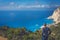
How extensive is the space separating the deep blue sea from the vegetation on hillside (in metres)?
0.13

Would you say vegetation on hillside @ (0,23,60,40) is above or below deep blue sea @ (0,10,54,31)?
below

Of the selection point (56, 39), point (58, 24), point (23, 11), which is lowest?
point (56, 39)

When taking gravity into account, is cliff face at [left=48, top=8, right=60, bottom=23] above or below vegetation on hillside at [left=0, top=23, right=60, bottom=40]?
above

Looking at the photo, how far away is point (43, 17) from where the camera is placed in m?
6.93

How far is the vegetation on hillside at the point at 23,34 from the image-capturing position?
6879mm

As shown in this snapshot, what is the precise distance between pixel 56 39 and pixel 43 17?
2.77 feet

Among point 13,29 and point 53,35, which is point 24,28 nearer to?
point 13,29

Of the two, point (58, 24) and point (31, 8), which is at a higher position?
point (31, 8)

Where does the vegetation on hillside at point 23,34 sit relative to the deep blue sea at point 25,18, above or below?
below

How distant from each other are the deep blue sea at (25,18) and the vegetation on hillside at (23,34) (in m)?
0.13

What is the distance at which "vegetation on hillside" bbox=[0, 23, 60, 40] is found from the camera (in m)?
6.88

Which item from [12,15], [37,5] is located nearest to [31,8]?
[37,5]

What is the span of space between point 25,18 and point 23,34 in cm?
54

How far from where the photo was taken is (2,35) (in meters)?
6.98
